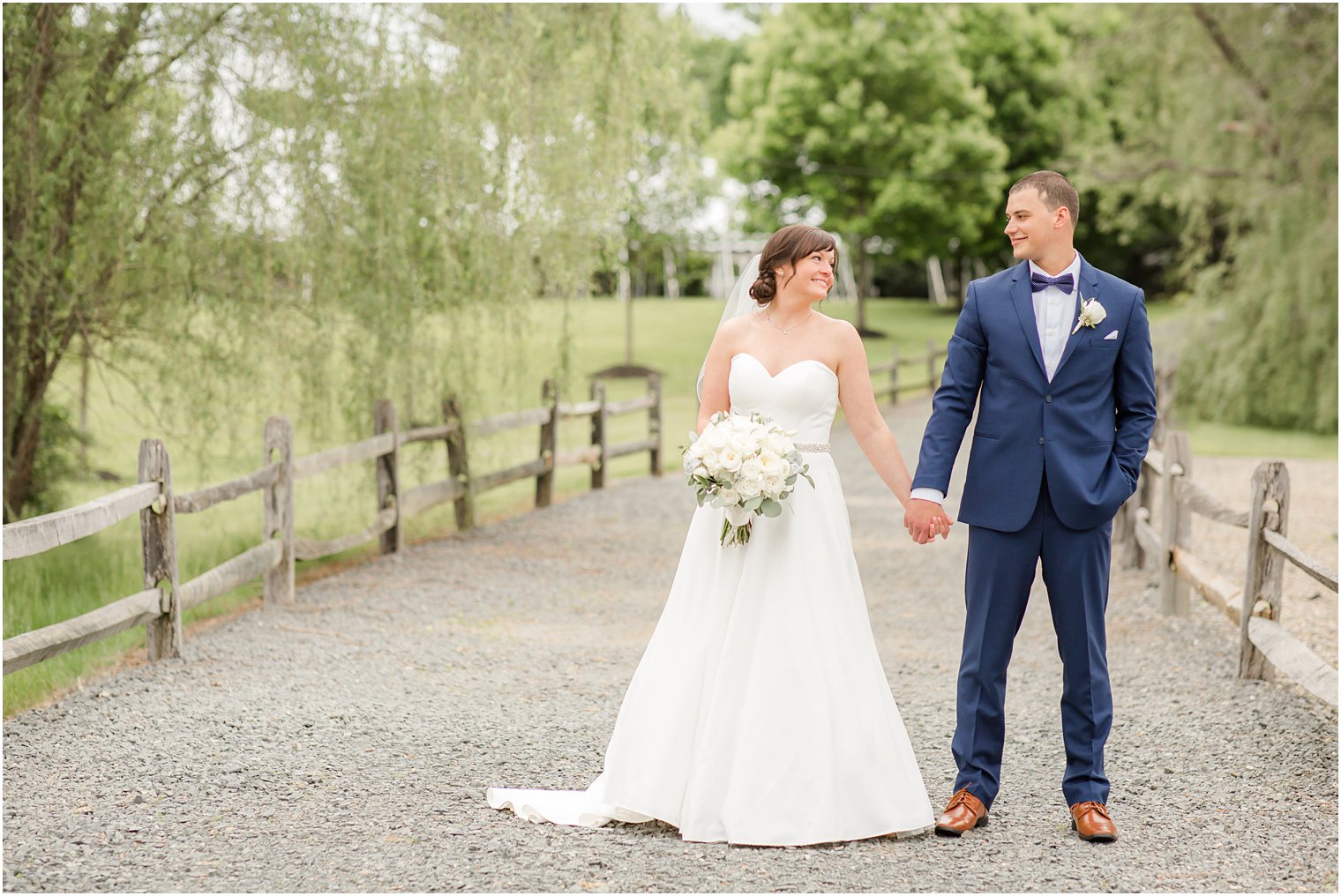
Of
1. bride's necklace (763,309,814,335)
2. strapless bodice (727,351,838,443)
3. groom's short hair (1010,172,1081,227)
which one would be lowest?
strapless bodice (727,351,838,443)

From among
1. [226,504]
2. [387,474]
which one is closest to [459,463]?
[387,474]

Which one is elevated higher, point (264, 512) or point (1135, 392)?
point (1135, 392)

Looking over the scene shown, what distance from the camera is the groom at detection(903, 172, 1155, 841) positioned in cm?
386

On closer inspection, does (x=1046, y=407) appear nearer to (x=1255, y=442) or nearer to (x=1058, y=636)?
(x=1058, y=636)

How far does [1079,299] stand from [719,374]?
3.78 ft

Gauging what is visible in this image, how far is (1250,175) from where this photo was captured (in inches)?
672

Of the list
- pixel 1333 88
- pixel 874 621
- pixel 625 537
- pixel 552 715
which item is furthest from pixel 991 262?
pixel 552 715

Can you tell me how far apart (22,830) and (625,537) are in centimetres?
710

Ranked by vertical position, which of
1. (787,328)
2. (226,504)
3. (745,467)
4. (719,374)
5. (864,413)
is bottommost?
(226,504)

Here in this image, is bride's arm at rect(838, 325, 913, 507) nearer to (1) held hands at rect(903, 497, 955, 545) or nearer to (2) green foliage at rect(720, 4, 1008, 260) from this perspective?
(1) held hands at rect(903, 497, 955, 545)

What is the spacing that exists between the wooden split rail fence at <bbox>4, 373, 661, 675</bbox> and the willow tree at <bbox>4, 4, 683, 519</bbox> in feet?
2.29

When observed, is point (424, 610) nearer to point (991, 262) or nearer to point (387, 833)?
point (387, 833)

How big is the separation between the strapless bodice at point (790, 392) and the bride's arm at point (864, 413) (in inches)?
1.8

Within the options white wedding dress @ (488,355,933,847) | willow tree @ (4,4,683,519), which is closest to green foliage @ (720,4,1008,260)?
willow tree @ (4,4,683,519)
